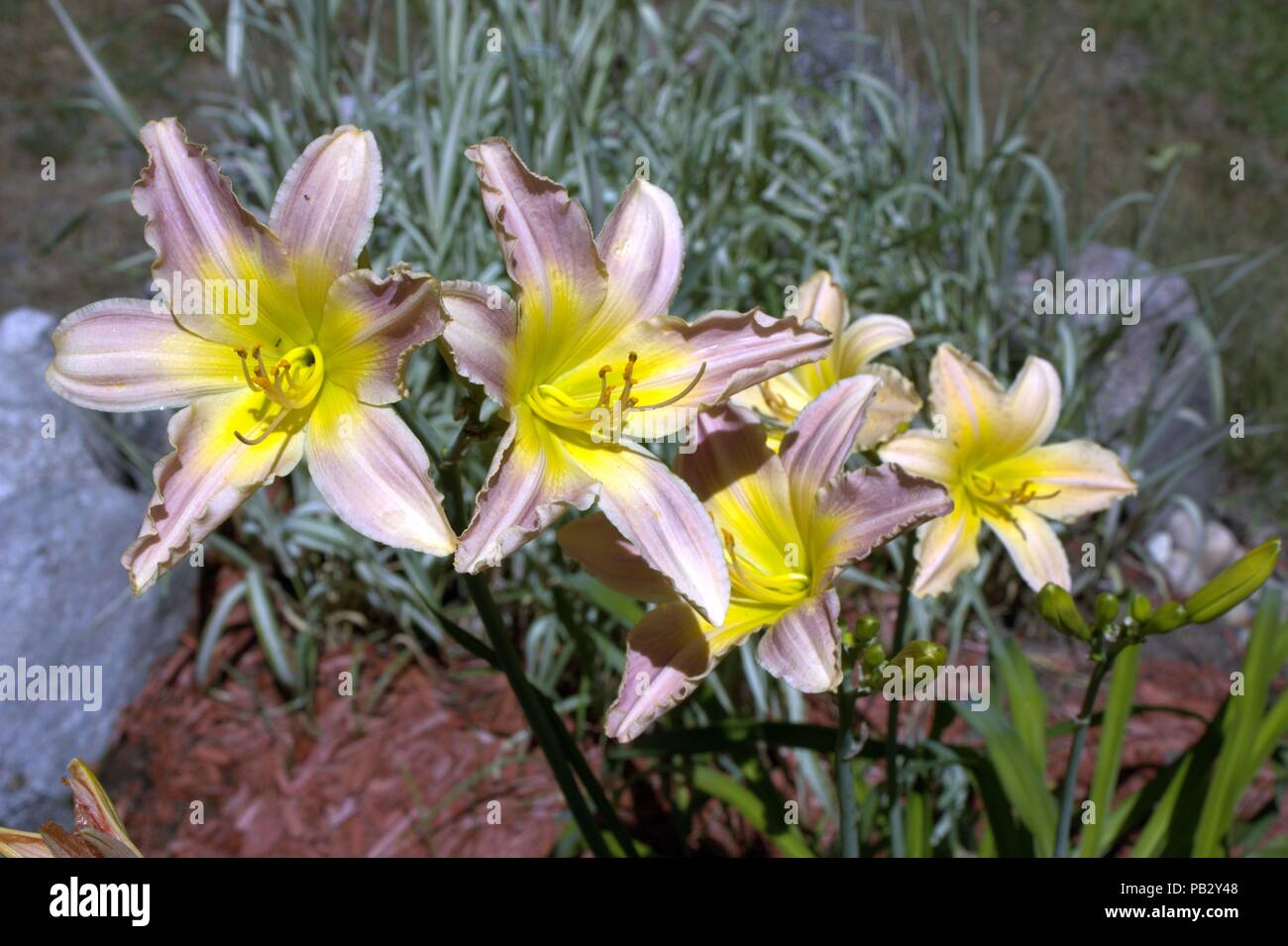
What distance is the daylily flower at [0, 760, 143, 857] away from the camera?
118 centimetres

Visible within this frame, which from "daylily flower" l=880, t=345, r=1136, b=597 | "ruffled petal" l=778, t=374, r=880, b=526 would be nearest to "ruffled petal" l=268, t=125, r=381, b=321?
"ruffled petal" l=778, t=374, r=880, b=526

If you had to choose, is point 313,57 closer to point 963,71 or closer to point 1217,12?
point 963,71

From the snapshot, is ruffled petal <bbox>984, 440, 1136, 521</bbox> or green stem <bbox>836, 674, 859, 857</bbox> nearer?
green stem <bbox>836, 674, 859, 857</bbox>

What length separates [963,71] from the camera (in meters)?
3.67

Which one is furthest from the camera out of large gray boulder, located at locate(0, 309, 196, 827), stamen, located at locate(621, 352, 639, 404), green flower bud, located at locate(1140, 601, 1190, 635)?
large gray boulder, located at locate(0, 309, 196, 827)

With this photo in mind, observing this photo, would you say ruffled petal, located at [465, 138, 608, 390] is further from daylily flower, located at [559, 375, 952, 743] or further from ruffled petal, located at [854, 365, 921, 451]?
ruffled petal, located at [854, 365, 921, 451]

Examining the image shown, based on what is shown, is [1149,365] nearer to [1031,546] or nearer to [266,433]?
[1031,546]

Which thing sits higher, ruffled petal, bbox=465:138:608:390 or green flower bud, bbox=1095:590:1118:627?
ruffled petal, bbox=465:138:608:390

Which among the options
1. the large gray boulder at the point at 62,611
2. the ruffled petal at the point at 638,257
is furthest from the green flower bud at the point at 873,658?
the large gray boulder at the point at 62,611

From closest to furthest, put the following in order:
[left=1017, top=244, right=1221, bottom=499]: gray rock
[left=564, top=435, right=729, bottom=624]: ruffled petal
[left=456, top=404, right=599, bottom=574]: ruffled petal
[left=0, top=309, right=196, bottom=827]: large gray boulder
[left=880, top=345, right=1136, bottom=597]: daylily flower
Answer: [left=456, top=404, right=599, bottom=574]: ruffled petal, [left=564, top=435, right=729, bottom=624]: ruffled petal, [left=880, top=345, right=1136, bottom=597]: daylily flower, [left=0, top=309, right=196, bottom=827]: large gray boulder, [left=1017, top=244, right=1221, bottom=499]: gray rock

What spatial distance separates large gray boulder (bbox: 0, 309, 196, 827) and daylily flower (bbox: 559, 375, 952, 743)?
83.1 inches

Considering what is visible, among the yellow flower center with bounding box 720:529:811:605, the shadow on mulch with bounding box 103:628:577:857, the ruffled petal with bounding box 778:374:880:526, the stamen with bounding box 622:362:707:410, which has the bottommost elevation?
the shadow on mulch with bounding box 103:628:577:857

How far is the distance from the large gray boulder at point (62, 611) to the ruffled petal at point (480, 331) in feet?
6.83

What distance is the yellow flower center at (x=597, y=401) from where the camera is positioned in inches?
54.3
